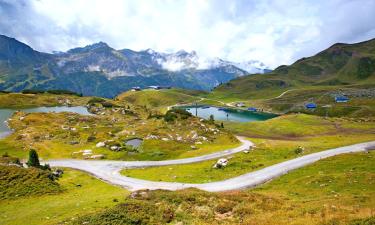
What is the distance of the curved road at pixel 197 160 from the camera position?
5534 centimetres

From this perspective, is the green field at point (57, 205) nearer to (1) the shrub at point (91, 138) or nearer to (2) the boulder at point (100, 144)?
(2) the boulder at point (100, 144)

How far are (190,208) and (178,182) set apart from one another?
83.1 ft

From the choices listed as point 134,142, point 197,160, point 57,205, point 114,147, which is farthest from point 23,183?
point 134,142

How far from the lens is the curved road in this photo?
182 feet

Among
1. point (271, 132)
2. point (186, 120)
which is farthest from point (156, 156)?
point (271, 132)

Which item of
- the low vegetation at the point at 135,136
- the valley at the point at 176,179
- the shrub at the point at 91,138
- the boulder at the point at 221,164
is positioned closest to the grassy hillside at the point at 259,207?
the valley at the point at 176,179

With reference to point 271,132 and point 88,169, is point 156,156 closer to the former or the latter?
point 88,169

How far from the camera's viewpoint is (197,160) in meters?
81.1

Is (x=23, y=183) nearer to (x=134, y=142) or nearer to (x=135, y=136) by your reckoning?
(x=134, y=142)

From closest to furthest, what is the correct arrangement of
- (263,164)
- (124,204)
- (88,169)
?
(124,204) < (263,164) < (88,169)

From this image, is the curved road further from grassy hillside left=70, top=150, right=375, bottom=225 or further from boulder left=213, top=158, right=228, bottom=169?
grassy hillside left=70, top=150, right=375, bottom=225

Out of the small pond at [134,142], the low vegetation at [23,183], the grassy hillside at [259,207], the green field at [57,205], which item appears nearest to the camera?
the grassy hillside at [259,207]

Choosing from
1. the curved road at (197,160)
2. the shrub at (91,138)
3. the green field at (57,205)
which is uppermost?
the shrub at (91,138)

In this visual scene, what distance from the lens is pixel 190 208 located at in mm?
34344
